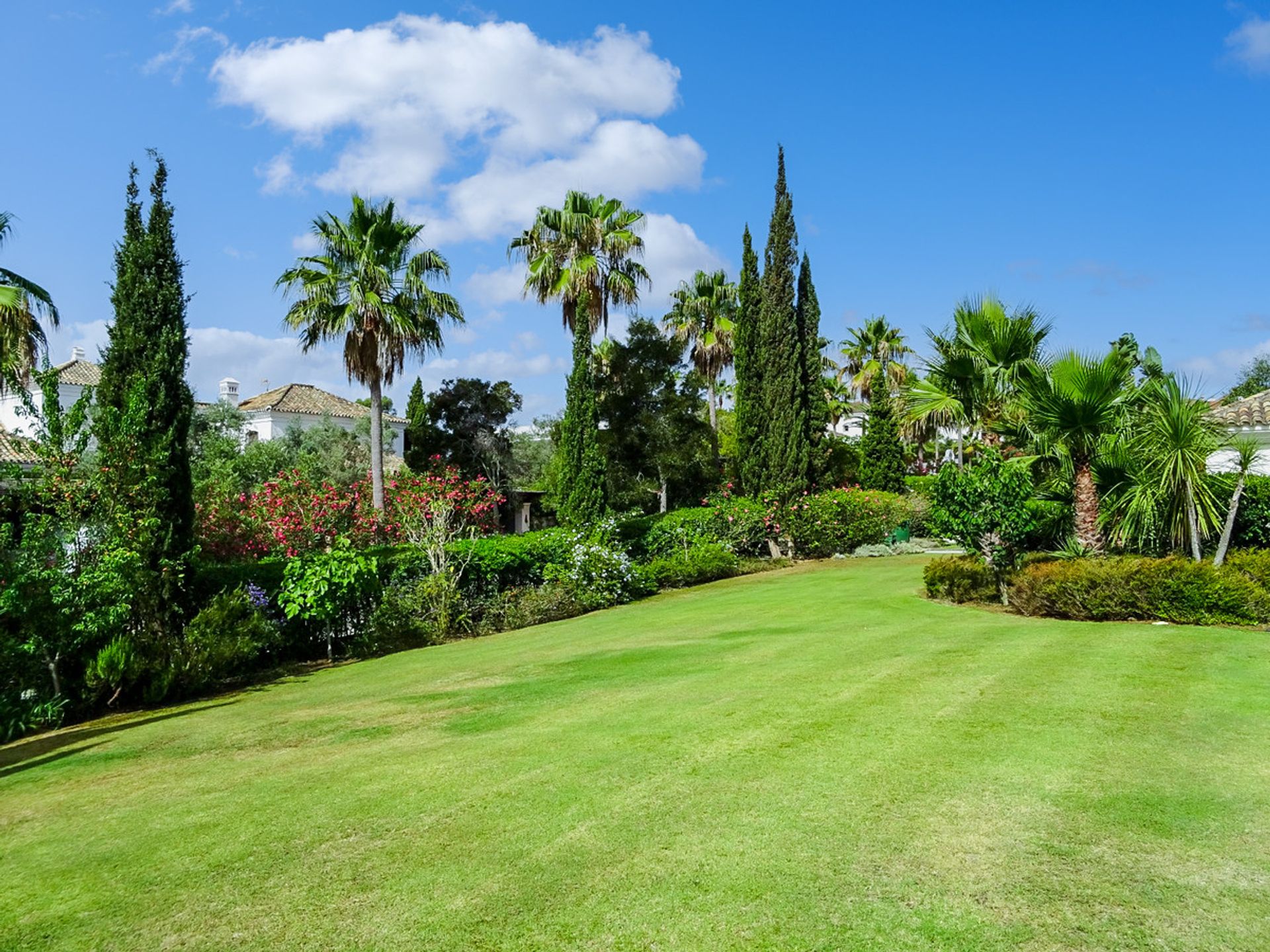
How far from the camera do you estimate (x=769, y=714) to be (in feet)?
22.4

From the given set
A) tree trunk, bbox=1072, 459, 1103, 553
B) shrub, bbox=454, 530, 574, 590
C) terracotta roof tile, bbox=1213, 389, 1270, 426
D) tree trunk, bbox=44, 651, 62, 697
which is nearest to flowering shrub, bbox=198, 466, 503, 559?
shrub, bbox=454, 530, 574, 590

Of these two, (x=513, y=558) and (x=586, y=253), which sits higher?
(x=586, y=253)

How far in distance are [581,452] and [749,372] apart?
8.16 meters

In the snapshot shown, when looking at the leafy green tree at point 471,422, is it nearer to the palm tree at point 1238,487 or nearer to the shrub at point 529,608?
the shrub at point 529,608

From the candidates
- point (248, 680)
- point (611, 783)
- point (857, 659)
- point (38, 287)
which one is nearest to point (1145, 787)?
point (611, 783)

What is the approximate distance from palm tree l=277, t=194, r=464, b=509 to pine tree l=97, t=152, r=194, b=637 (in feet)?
37.8

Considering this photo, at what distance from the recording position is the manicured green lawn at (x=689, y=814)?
370 centimetres

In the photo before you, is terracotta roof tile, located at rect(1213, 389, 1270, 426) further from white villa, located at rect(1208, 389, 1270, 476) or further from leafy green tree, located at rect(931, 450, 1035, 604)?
leafy green tree, located at rect(931, 450, 1035, 604)

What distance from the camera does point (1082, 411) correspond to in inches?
511

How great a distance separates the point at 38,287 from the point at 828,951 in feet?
53.5

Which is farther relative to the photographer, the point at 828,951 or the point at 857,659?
the point at 857,659

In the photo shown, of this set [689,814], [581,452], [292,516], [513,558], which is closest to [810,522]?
[581,452]

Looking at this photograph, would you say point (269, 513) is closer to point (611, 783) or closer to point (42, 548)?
point (42, 548)

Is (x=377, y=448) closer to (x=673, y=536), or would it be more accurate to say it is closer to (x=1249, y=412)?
(x=673, y=536)
